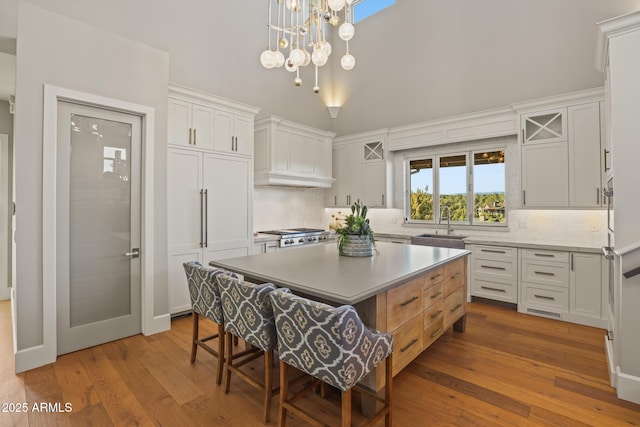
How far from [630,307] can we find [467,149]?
9.92 feet

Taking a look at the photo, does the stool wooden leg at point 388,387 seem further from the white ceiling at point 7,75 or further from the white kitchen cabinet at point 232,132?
the white ceiling at point 7,75

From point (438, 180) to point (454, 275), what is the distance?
8.01 ft

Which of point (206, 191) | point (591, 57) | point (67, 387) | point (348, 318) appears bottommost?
point (67, 387)

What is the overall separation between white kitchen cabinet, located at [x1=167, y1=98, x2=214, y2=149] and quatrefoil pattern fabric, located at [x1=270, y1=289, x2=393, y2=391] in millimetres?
2646

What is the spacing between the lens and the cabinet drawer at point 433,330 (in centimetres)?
239

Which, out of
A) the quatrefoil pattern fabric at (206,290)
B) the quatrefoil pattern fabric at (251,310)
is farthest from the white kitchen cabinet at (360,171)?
the quatrefoil pattern fabric at (251,310)

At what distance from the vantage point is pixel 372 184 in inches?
212

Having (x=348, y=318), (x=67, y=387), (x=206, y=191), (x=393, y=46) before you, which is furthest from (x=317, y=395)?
(x=393, y=46)

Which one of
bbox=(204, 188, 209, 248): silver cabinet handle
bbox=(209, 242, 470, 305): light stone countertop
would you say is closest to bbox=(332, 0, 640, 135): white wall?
bbox=(209, 242, 470, 305): light stone countertop

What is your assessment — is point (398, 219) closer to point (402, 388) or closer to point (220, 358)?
point (402, 388)

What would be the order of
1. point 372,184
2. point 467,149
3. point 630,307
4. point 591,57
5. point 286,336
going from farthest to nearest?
point 372,184, point 467,149, point 591,57, point 630,307, point 286,336

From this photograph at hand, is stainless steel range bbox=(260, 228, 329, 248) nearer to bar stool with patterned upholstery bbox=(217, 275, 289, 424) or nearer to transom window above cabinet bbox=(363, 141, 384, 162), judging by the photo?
transom window above cabinet bbox=(363, 141, 384, 162)

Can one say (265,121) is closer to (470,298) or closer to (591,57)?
(470,298)

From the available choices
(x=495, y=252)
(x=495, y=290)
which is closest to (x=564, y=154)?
(x=495, y=252)
